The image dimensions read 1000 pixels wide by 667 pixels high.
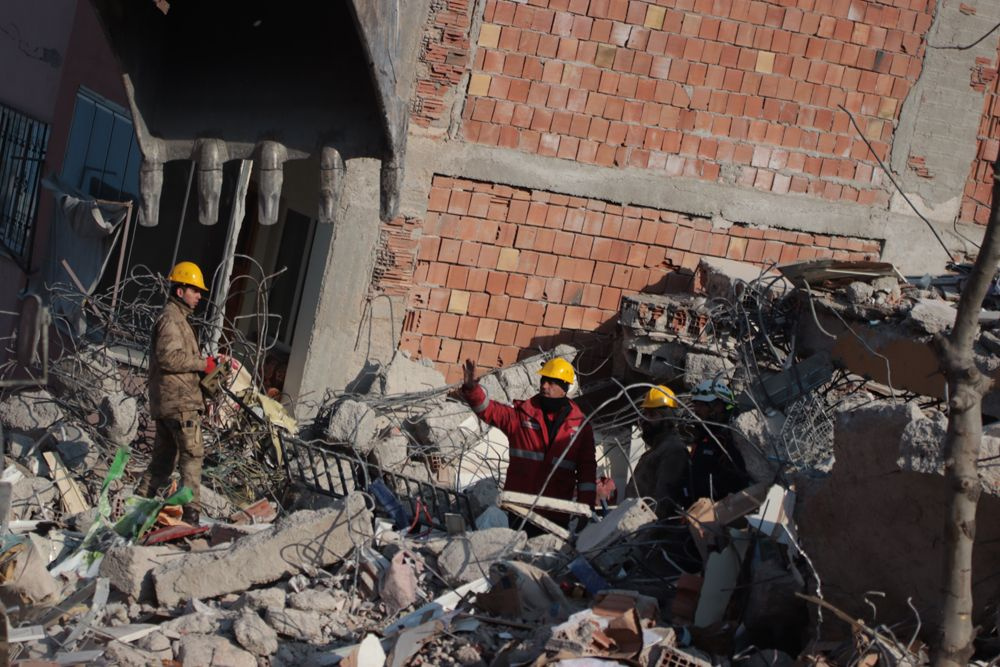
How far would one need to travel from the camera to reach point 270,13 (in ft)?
21.4

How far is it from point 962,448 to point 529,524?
12.3 ft

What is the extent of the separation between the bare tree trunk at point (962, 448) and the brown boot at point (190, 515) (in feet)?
17.0

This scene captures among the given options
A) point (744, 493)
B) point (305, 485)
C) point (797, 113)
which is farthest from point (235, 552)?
point (797, 113)

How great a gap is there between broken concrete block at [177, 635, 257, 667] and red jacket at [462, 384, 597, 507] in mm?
2382

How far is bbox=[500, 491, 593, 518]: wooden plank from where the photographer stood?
704cm

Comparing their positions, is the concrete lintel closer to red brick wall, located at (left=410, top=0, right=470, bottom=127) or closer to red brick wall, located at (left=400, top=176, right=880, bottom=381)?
red brick wall, located at (left=400, top=176, right=880, bottom=381)

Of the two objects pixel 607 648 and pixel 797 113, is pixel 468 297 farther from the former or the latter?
pixel 607 648

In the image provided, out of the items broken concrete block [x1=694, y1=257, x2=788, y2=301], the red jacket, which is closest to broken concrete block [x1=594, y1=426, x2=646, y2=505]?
broken concrete block [x1=694, y1=257, x2=788, y2=301]

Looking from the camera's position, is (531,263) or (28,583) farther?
(531,263)

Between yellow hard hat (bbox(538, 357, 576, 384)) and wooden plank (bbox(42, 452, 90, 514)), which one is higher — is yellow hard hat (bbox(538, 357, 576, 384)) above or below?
above

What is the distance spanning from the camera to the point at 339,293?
10.2 metres

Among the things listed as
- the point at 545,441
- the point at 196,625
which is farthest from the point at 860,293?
the point at 196,625

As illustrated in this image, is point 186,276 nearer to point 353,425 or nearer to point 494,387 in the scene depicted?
point 353,425

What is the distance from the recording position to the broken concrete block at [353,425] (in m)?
8.91
